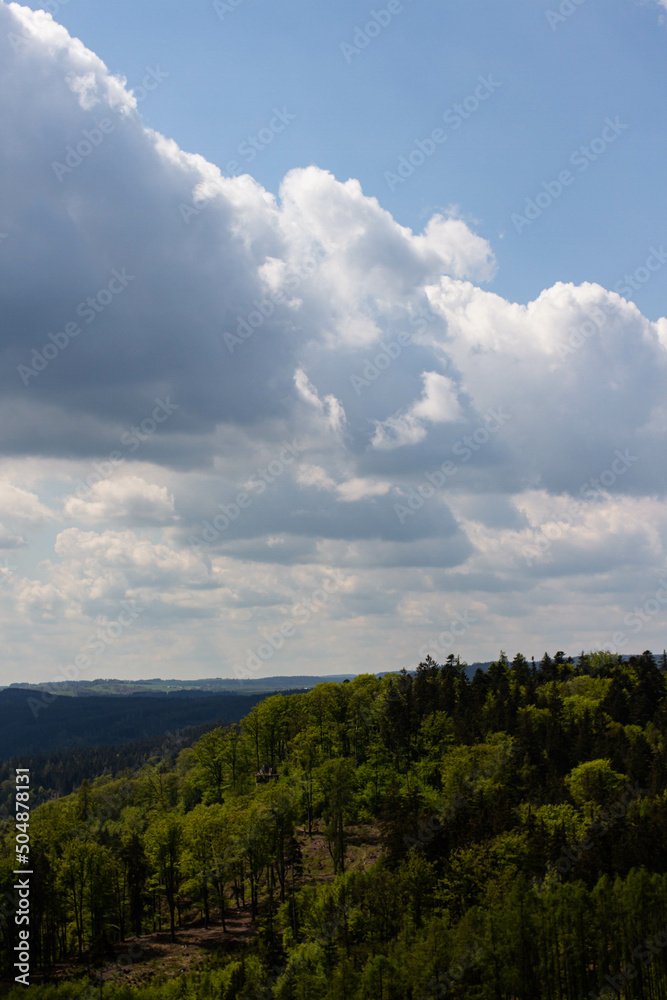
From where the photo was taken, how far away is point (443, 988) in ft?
182

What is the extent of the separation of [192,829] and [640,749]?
63.4 m

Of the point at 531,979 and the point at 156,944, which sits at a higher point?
the point at 531,979

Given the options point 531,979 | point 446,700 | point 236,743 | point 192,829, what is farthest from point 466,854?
point 236,743

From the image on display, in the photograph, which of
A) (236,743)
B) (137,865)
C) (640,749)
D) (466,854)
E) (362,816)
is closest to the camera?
(466,854)

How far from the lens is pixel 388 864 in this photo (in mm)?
79812

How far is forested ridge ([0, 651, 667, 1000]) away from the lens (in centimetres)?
5953

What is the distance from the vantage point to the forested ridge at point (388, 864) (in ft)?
195

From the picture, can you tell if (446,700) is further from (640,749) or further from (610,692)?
(640,749)

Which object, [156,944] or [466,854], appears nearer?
[466,854]

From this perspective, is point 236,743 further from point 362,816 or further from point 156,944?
point 156,944

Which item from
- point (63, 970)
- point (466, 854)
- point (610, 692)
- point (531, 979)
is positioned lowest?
point (63, 970)

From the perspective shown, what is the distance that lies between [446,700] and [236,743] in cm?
4274

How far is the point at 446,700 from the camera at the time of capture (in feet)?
447

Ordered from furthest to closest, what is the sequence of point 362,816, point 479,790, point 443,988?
point 362,816 → point 479,790 → point 443,988
